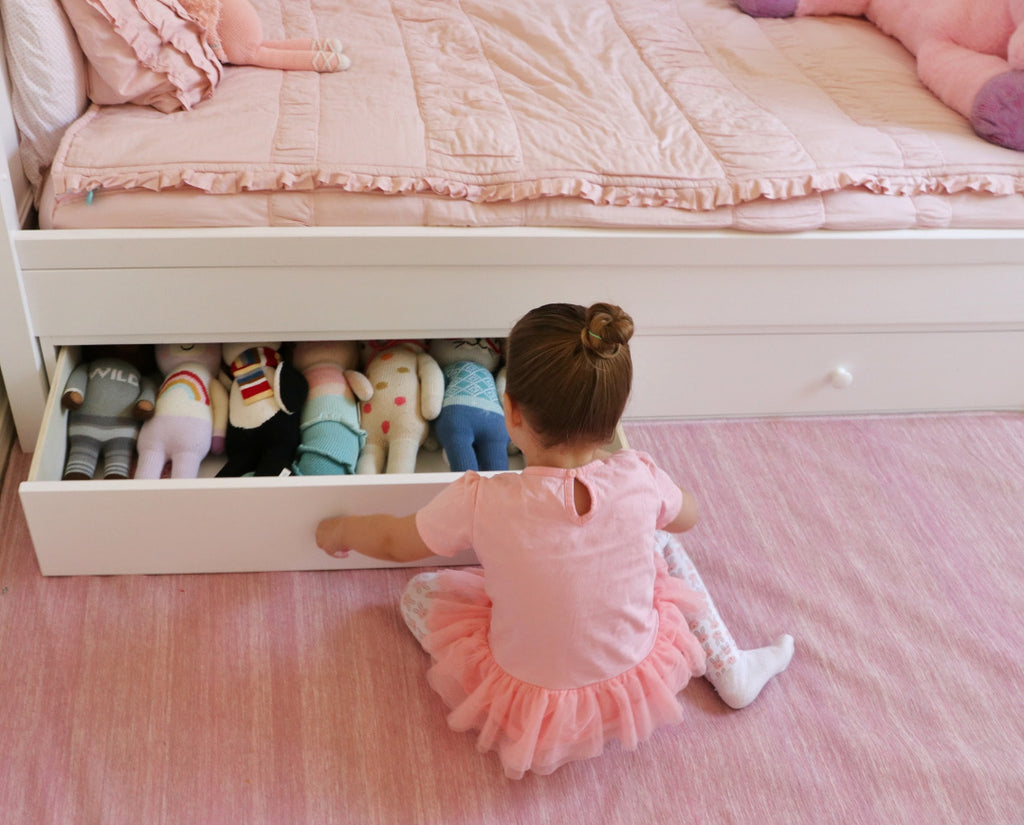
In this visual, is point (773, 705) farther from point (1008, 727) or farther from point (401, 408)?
point (401, 408)

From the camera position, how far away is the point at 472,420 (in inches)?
63.6

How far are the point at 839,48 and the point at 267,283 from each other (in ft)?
4.21

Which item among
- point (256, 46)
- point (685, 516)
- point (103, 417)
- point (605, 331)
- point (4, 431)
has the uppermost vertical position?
point (605, 331)

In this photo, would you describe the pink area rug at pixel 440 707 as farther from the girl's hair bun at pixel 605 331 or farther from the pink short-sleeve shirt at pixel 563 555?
the girl's hair bun at pixel 605 331

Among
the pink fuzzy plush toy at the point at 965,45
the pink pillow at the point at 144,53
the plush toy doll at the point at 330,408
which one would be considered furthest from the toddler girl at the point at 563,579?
the pink fuzzy plush toy at the point at 965,45

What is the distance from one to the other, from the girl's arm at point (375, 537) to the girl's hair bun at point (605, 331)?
1.23 feet

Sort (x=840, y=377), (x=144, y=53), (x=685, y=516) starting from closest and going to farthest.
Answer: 1. (x=685, y=516)
2. (x=144, y=53)
3. (x=840, y=377)

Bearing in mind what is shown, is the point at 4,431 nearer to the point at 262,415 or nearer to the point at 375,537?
the point at 262,415

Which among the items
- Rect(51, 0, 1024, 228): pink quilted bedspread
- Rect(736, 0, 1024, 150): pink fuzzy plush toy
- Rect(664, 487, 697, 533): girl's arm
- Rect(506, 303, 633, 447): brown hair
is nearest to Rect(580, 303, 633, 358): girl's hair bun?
Rect(506, 303, 633, 447): brown hair

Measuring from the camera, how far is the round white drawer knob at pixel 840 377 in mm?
1853

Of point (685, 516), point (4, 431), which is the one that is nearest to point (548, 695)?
Answer: point (685, 516)

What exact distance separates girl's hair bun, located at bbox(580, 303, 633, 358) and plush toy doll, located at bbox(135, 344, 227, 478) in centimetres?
76

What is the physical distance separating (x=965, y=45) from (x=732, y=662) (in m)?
1.32

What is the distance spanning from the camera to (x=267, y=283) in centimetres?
156
